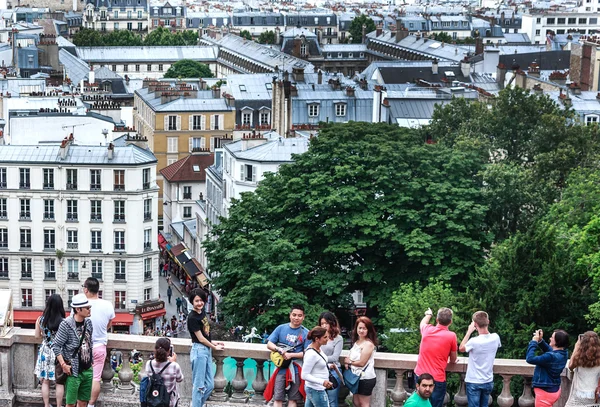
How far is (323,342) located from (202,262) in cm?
5463

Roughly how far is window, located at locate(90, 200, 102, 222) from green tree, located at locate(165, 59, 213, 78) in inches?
3248

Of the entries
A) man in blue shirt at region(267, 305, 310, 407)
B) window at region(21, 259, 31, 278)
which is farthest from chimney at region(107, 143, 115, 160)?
man in blue shirt at region(267, 305, 310, 407)

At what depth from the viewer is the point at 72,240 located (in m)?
61.1

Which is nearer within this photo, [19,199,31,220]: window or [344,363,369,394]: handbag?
[344,363,369,394]: handbag

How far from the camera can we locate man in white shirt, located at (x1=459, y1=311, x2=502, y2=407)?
59.3ft

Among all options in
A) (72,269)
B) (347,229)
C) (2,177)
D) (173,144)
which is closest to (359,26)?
(173,144)

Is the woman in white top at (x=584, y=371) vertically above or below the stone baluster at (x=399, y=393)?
above

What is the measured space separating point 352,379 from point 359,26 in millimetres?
176820

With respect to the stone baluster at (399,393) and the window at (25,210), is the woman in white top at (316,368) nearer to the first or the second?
the stone baluster at (399,393)

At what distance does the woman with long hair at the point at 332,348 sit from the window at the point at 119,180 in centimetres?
4236

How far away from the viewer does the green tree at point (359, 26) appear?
191000 millimetres

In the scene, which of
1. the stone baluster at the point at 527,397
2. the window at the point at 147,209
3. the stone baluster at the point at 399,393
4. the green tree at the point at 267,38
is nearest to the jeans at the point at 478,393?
the stone baluster at the point at 527,397

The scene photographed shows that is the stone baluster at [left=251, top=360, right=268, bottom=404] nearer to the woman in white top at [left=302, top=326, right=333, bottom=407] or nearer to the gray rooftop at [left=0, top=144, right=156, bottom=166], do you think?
the woman in white top at [left=302, top=326, right=333, bottom=407]

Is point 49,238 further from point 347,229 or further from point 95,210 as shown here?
point 347,229
